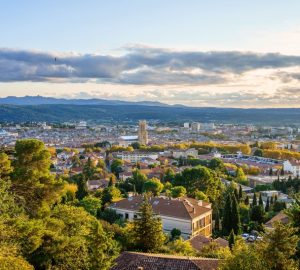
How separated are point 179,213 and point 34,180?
54.3 ft

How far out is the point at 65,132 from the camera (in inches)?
7648

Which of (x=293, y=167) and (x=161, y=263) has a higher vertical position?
(x=161, y=263)

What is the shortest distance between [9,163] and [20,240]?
3492mm

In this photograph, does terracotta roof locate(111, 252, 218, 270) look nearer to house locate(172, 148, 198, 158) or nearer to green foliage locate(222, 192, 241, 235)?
green foliage locate(222, 192, 241, 235)

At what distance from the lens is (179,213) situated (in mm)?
33969

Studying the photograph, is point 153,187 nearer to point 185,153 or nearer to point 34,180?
point 34,180

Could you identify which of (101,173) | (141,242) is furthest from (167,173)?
(141,242)

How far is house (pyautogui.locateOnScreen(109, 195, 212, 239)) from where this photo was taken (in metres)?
33.6

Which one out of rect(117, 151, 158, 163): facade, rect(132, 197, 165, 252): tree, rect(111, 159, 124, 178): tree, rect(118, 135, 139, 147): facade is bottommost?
rect(118, 135, 139, 147): facade

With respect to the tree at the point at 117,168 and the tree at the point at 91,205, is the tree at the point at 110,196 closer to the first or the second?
the tree at the point at 91,205

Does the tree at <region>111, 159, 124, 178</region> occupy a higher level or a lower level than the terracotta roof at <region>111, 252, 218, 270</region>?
lower

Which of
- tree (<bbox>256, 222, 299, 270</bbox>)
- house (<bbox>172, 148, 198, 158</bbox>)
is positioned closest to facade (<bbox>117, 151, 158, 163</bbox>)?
house (<bbox>172, 148, 198, 158</bbox>)

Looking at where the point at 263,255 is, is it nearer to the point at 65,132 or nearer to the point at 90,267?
the point at 90,267

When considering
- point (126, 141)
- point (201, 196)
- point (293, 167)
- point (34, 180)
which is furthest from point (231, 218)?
point (126, 141)
